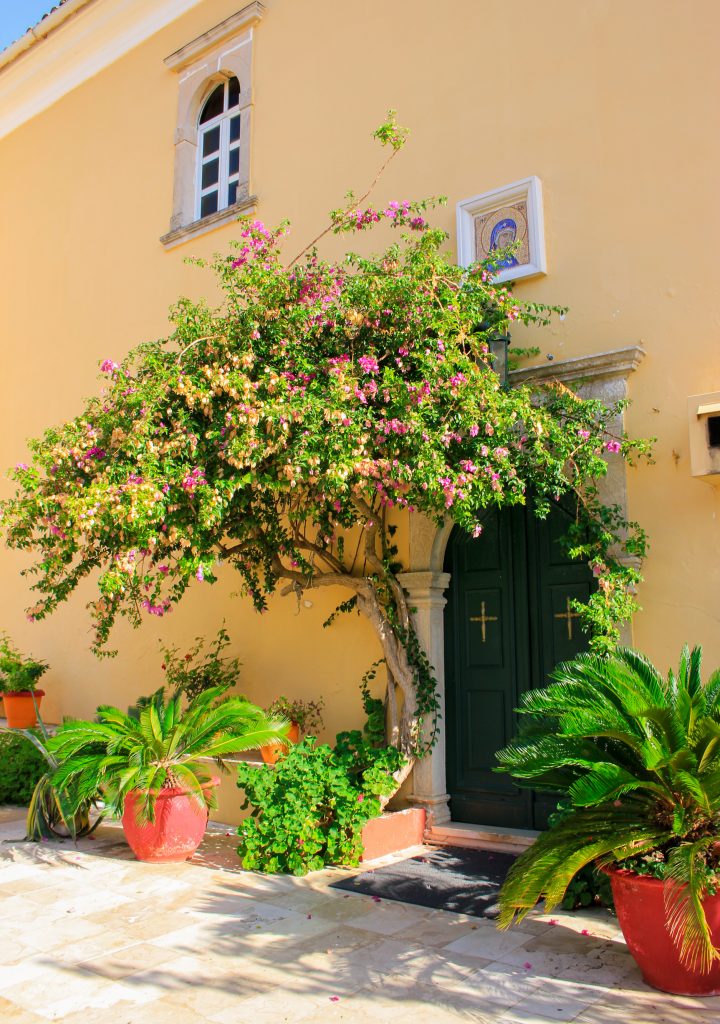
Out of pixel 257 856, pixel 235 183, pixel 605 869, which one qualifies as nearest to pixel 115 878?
pixel 257 856

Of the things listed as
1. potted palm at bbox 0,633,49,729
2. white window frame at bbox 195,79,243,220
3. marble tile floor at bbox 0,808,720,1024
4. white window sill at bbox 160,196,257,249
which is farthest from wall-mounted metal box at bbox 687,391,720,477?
potted palm at bbox 0,633,49,729

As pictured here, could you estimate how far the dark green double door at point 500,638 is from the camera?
6211 millimetres

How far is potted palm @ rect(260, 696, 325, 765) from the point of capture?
6.96 meters

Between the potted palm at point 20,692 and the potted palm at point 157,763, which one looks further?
the potted palm at point 20,692

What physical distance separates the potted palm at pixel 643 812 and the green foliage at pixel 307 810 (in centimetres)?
180

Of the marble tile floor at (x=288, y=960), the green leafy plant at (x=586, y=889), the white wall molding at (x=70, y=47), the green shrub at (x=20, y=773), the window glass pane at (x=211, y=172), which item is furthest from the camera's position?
the white wall molding at (x=70, y=47)

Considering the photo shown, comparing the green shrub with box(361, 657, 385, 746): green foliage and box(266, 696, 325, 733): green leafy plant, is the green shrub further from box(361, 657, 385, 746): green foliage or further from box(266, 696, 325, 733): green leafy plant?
box(361, 657, 385, 746): green foliage

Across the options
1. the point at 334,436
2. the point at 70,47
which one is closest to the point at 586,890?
the point at 334,436

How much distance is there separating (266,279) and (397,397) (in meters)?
1.37

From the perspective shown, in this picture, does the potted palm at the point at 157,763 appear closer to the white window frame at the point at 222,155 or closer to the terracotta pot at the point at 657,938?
the terracotta pot at the point at 657,938

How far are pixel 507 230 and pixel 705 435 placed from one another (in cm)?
230

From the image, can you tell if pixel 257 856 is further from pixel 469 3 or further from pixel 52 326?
pixel 52 326

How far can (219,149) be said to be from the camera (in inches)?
373

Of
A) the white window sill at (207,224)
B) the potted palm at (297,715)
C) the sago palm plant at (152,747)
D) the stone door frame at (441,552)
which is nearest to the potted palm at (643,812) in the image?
the stone door frame at (441,552)
